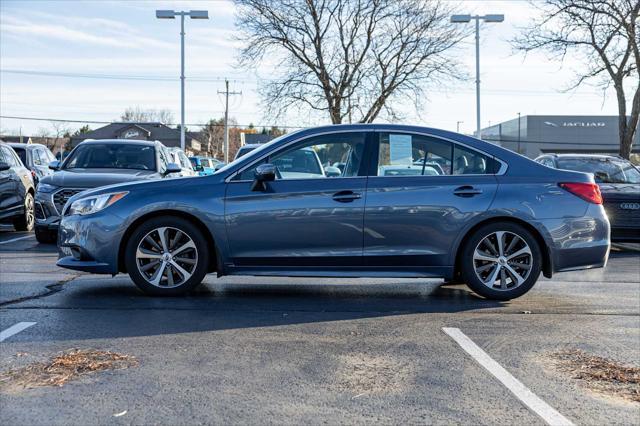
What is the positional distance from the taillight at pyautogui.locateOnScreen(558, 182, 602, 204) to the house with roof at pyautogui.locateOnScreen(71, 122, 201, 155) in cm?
7538

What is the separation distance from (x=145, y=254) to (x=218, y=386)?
2907 millimetres

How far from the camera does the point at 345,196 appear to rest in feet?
22.2

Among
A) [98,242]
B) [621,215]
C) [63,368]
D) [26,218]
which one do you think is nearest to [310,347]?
[63,368]

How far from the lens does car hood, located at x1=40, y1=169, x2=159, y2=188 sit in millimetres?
10938

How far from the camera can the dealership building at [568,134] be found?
2680 inches

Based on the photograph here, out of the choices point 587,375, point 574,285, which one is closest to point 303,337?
point 587,375

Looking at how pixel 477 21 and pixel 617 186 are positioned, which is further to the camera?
pixel 477 21

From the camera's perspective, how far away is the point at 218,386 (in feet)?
13.8

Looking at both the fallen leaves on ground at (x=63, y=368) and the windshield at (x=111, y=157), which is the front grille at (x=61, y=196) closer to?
the windshield at (x=111, y=157)

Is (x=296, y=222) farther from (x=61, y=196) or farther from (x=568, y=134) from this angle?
(x=568, y=134)

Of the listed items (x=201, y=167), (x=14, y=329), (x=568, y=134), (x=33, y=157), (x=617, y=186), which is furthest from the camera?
(x=568, y=134)

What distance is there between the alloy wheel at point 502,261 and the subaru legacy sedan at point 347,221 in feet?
0.03

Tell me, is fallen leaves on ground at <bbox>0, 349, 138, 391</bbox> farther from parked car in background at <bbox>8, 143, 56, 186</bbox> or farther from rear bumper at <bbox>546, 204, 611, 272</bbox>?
parked car in background at <bbox>8, 143, 56, 186</bbox>

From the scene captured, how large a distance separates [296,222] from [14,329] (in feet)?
8.41
